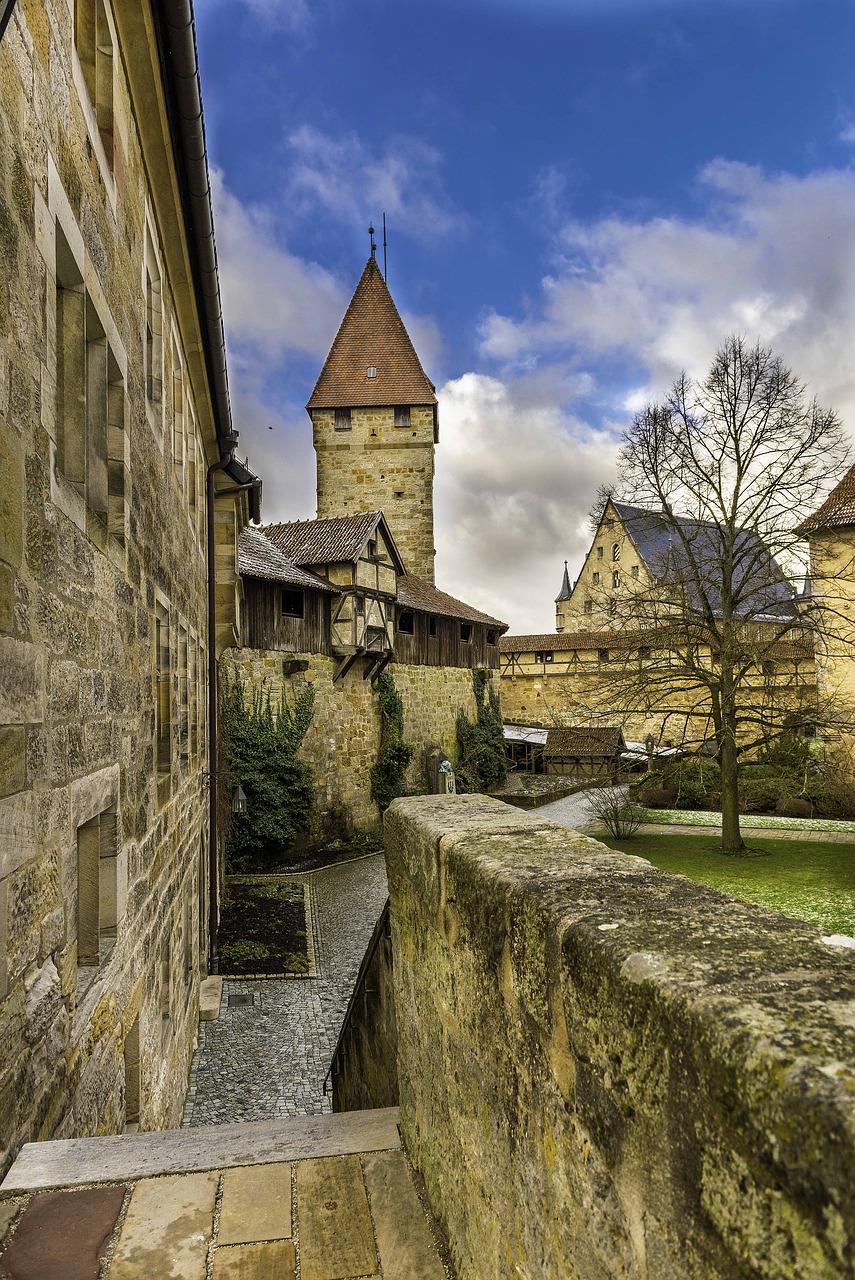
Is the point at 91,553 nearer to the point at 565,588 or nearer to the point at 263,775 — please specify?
the point at 263,775

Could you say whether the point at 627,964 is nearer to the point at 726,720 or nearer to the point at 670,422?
the point at 726,720

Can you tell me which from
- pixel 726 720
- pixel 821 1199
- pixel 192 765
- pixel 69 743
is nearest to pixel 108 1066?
pixel 69 743

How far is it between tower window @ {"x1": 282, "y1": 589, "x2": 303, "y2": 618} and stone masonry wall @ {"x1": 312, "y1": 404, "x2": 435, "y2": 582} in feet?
34.9

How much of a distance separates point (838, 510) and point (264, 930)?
17.0 metres

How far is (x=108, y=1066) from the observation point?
11.1 ft

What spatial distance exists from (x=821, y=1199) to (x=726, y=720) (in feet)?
50.7

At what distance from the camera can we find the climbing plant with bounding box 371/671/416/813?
22734mm

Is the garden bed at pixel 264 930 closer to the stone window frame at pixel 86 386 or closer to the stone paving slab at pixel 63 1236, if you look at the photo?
the stone window frame at pixel 86 386

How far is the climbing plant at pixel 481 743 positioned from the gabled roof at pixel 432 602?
2.05 metres

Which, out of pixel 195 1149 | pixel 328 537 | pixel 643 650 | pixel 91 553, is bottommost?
pixel 195 1149

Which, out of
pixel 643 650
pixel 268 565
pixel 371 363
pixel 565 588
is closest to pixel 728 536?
pixel 643 650

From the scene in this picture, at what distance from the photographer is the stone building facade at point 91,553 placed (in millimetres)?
2227

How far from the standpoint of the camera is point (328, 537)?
72.3 ft

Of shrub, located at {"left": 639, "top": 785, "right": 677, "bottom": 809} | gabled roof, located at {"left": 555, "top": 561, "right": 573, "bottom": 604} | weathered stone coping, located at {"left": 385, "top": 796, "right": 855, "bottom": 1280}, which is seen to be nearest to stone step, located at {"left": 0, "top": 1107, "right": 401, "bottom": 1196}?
weathered stone coping, located at {"left": 385, "top": 796, "right": 855, "bottom": 1280}
